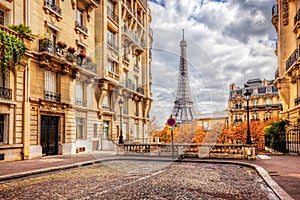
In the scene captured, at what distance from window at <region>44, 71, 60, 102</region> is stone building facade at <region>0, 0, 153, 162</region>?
7 cm

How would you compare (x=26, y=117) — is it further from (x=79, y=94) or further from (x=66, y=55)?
(x=79, y=94)

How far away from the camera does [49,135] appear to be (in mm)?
18594

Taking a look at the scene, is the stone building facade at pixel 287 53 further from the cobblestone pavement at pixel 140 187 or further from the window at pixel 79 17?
the window at pixel 79 17

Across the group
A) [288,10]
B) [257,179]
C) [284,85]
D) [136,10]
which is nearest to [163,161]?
[257,179]

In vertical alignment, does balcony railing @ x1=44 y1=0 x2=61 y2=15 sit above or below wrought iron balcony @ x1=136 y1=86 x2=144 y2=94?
above

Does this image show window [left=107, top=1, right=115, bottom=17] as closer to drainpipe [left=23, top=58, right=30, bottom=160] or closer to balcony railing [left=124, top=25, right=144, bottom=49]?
balcony railing [left=124, top=25, right=144, bottom=49]

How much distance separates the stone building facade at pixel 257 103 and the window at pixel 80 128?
152ft

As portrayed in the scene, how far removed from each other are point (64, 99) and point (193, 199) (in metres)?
15.3

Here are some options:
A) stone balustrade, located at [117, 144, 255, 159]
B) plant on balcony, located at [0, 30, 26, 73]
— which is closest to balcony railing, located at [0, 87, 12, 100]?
plant on balcony, located at [0, 30, 26, 73]

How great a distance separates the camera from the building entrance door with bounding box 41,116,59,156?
17859mm

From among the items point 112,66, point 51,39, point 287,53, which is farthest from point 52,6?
point 287,53

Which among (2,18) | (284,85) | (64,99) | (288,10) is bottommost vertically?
(64,99)

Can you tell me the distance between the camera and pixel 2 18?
15008 millimetres

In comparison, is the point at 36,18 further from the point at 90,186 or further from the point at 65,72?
the point at 90,186
